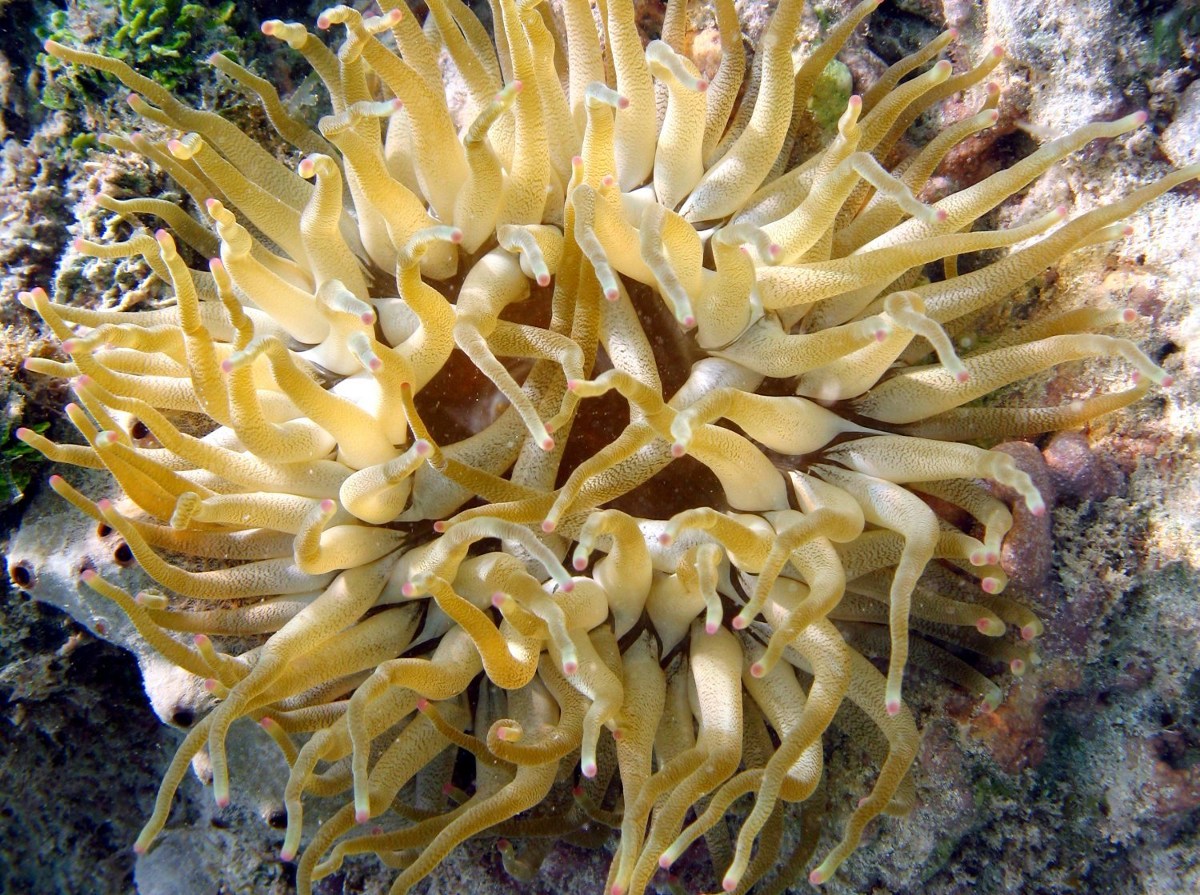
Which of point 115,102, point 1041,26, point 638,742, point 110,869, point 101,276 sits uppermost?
point 1041,26

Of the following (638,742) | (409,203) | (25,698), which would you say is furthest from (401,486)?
(25,698)

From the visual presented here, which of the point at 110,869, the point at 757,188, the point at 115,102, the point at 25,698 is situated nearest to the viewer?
the point at 757,188

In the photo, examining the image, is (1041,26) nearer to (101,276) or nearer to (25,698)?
(101,276)

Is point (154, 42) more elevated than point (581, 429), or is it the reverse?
point (154, 42)

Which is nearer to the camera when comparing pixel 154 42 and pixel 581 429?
pixel 581 429

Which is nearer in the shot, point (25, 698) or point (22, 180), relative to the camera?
point (22, 180)

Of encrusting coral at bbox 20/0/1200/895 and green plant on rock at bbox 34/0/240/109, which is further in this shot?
Result: green plant on rock at bbox 34/0/240/109

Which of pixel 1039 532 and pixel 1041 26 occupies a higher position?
pixel 1041 26

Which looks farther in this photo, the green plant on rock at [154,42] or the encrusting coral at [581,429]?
the green plant on rock at [154,42]
